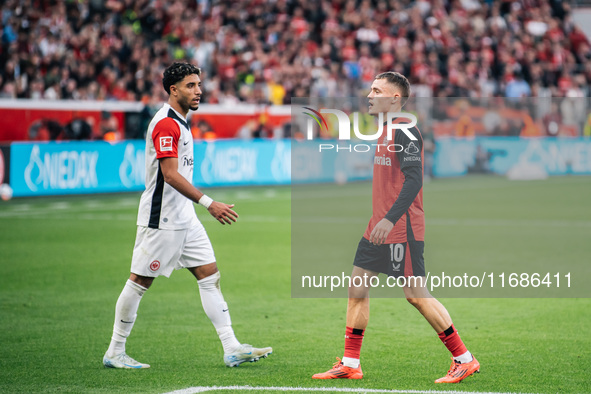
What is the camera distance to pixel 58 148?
18.5 m

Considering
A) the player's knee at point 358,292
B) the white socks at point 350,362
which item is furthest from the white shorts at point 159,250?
the white socks at point 350,362

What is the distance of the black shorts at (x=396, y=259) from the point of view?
5820 mm

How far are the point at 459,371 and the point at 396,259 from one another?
2.72 ft

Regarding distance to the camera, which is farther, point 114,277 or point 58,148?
point 58,148

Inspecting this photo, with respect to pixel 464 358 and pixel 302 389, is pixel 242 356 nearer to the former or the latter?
pixel 302 389

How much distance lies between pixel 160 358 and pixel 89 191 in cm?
1326

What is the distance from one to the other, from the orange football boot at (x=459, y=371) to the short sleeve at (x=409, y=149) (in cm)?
134

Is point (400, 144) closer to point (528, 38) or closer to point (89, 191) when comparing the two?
A: point (89, 191)

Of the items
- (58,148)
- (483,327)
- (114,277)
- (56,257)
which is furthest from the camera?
(58,148)

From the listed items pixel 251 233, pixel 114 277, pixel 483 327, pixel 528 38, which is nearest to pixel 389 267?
pixel 483 327

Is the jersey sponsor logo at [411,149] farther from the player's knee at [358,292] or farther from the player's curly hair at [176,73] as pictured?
the player's curly hair at [176,73]

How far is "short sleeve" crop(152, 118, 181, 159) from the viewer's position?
614 cm

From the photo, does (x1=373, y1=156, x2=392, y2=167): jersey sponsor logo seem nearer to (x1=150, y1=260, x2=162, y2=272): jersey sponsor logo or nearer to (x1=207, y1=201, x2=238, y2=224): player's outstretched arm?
(x1=207, y1=201, x2=238, y2=224): player's outstretched arm

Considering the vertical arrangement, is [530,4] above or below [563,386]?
above
